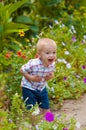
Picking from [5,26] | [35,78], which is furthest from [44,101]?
[5,26]

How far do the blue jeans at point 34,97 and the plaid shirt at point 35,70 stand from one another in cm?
4

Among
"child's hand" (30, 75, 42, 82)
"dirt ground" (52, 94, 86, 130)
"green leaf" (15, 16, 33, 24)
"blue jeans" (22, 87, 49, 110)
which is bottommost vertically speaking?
"dirt ground" (52, 94, 86, 130)

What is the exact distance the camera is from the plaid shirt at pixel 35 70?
15.6ft

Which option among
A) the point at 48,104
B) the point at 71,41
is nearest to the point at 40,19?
the point at 71,41

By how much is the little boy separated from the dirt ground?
1.33 feet

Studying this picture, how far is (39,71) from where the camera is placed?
480 cm

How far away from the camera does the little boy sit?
4.64 m

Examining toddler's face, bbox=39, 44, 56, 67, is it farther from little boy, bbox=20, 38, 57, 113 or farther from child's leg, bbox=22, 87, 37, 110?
child's leg, bbox=22, 87, 37, 110

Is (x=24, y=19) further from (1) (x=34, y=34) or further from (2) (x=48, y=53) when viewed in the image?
(2) (x=48, y=53)

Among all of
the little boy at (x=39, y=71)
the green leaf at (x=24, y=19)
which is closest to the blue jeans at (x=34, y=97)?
the little boy at (x=39, y=71)

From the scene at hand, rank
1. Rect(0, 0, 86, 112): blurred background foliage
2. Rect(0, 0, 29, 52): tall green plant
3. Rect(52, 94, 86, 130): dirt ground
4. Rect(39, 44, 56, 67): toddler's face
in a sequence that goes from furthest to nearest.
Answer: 1. Rect(0, 0, 29, 52): tall green plant
2. Rect(0, 0, 86, 112): blurred background foliage
3. Rect(52, 94, 86, 130): dirt ground
4. Rect(39, 44, 56, 67): toddler's face

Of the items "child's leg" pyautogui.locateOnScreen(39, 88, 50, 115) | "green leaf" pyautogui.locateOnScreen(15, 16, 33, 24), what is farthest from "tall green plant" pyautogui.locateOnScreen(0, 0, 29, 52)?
"child's leg" pyautogui.locateOnScreen(39, 88, 50, 115)

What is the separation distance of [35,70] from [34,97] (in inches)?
11.1

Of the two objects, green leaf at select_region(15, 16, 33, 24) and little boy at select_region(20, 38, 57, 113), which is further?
green leaf at select_region(15, 16, 33, 24)
